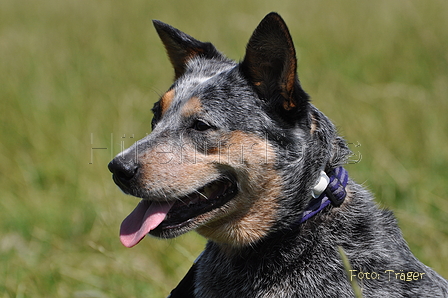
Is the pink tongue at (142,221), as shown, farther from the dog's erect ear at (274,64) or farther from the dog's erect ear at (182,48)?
the dog's erect ear at (182,48)

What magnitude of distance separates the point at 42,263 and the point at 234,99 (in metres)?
2.65

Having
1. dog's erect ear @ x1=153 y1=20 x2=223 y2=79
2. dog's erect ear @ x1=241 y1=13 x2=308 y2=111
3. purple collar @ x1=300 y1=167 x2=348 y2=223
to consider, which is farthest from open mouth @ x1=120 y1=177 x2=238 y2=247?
dog's erect ear @ x1=153 y1=20 x2=223 y2=79

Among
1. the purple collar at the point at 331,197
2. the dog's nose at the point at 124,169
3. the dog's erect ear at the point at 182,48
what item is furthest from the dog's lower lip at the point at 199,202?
the dog's erect ear at the point at 182,48

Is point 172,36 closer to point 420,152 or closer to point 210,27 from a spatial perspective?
point 420,152

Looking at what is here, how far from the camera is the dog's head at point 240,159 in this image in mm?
2799

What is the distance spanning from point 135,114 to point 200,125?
13.1ft

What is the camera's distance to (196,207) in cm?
287

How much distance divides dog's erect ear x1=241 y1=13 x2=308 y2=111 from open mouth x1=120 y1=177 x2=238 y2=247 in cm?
63

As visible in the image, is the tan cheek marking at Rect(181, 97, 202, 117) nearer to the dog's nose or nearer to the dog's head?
the dog's head

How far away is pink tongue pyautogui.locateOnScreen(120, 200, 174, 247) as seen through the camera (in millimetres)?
2783

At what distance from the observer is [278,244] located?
9.29 ft

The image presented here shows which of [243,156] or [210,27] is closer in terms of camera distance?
[243,156]

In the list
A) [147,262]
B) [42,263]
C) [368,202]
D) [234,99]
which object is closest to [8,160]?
[42,263]

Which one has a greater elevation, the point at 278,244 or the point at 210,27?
the point at 210,27
